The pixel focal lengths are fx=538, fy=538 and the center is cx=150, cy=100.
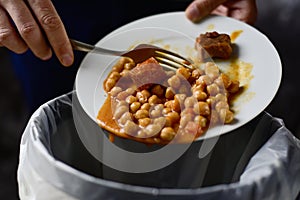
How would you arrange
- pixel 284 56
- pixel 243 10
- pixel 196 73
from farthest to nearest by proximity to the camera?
pixel 284 56
pixel 243 10
pixel 196 73

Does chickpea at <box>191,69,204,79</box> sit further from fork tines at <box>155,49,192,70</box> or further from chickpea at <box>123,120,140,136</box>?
chickpea at <box>123,120,140,136</box>

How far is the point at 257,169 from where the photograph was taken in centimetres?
69

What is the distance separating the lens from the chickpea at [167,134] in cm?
73

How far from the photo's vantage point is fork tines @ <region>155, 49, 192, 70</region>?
0.87m

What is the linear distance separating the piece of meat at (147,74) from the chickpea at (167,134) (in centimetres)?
11

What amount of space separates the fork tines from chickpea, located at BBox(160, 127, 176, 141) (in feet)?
0.53

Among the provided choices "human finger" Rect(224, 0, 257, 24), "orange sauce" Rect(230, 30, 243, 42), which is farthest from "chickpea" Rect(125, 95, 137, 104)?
"human finger" Rect(224, 0, 257, 24)

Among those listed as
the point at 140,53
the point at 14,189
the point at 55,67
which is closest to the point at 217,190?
the point at 140,53

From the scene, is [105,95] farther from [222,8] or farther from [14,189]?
[14,189]

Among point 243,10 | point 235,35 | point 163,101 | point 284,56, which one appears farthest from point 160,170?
point 284,56

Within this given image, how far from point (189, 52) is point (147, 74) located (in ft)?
0.42

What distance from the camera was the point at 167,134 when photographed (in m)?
0.73

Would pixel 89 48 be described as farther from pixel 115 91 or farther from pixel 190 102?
pixel 190 102

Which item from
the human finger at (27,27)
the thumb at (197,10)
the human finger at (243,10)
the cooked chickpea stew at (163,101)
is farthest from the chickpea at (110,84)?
the human finger at (243,10)
